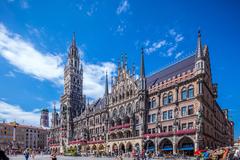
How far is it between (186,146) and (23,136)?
122 m

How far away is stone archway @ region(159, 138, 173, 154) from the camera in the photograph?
175 ft

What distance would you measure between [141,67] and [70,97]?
173 ft

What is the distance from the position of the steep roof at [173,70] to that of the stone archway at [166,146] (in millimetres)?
14260

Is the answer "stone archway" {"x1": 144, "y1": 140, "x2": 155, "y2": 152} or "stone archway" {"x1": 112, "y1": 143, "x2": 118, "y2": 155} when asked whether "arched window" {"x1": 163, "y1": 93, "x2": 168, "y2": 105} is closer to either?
"stone archway" {"x1": 144, "y1": 140, "x2": 155, "y2": 152}

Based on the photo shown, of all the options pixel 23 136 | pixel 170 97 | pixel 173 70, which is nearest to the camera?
pixel 170 97

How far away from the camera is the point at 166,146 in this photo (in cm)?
5459

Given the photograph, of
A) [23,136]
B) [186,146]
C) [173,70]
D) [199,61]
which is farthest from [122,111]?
[23,136]

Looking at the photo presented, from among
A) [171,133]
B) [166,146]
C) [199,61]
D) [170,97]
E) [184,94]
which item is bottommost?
[166,146]

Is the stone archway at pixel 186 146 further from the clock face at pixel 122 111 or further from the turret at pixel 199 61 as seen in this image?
the clock face at pixel 122 111

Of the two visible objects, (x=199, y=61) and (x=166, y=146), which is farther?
(x=166, y=146)

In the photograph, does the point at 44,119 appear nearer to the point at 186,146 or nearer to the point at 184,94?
the point at 184,94

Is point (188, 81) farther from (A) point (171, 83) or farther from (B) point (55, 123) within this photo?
(B) point (55, 123)

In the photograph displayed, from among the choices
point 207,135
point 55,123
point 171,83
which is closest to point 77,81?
point 55,123

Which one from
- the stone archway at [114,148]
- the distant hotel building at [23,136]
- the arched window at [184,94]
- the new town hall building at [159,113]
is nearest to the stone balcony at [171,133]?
the new town hall building at [159,113]
